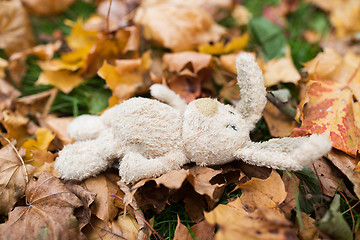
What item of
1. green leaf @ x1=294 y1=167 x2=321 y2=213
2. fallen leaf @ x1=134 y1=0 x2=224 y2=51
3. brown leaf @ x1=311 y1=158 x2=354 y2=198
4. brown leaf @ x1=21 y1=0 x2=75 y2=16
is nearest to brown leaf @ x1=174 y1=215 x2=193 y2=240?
→ green leaf @ x1=294 y1=167 x2=321 y2=213

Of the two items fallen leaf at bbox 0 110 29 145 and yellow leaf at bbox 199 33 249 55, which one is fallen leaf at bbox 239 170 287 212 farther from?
fallen leaf at bbox 0 110 29 145

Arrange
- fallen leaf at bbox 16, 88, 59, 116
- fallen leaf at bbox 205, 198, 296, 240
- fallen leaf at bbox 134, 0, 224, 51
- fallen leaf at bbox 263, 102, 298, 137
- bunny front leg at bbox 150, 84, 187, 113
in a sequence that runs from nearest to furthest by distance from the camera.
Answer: fallen leaf at bbox 205, 198, 296, 240 → bunny front leg at bbox 150, 84, 187, 113 → fallen leaf at bbox 263, 102, 298, 137 → fallen leaf at bbox 16, 88, 59, 116 → fallen leaf at bbox 134, 0, 224, 51

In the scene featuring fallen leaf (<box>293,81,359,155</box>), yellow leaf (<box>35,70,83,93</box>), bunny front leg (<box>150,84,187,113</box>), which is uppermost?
fallen leaf (<box>293,81,359,155</box>)

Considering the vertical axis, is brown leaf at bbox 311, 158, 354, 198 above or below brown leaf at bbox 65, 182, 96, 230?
above

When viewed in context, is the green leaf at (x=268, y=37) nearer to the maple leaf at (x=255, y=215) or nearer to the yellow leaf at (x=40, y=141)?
the maple leaf at (x=255, y=215)

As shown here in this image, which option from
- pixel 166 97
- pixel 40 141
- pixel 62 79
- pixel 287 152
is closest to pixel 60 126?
pixel 40 141

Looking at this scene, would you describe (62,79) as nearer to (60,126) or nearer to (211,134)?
(60,126)
